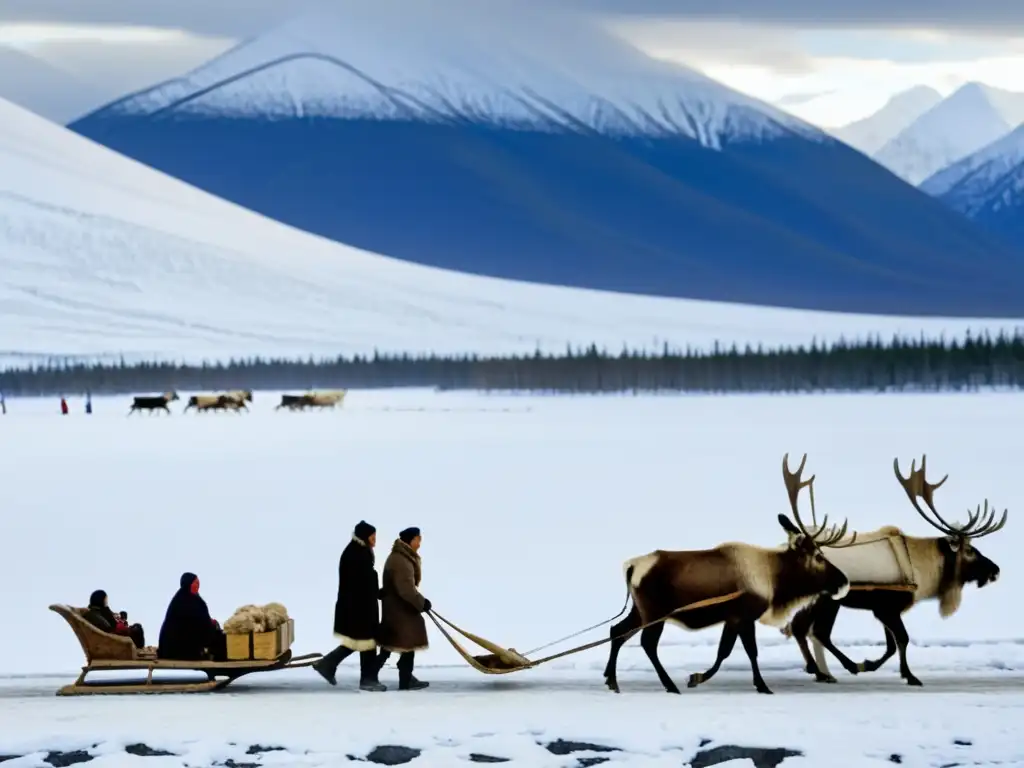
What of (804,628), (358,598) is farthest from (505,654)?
(804,628)

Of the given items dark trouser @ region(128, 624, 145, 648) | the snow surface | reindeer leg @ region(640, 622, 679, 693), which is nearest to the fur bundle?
dark trouser @ region(128, 624, 145, 648)

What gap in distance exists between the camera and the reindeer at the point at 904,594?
46.0ft

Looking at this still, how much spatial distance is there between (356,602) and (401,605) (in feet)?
0.94

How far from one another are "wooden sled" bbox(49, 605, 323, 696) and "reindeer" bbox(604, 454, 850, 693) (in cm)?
230

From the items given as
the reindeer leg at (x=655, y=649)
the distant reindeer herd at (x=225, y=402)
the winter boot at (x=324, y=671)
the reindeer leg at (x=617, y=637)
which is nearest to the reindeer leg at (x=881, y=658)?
the reindeer leg at (x=655, y=649)

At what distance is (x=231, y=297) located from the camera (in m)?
152

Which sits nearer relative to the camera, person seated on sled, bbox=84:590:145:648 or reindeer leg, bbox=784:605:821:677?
person seated on sled, bbox=84:590:145:648

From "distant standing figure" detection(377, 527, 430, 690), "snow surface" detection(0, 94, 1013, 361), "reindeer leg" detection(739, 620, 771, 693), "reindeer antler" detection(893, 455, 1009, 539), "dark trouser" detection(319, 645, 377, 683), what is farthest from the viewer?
"snow surface" detection(0, 94, 1013, 361)

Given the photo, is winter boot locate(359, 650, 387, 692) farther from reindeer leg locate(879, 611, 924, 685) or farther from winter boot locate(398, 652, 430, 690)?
reindeer leg locate(879, 611, 924, 685)

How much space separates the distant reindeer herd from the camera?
65.8 m

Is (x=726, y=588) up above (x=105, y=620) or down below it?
above

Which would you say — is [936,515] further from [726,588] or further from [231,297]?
[231,297]

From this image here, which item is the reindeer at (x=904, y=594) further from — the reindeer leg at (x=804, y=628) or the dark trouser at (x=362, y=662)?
the dark trouser at (x=362, y=662)

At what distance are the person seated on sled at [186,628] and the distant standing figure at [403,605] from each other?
44.4 inches
